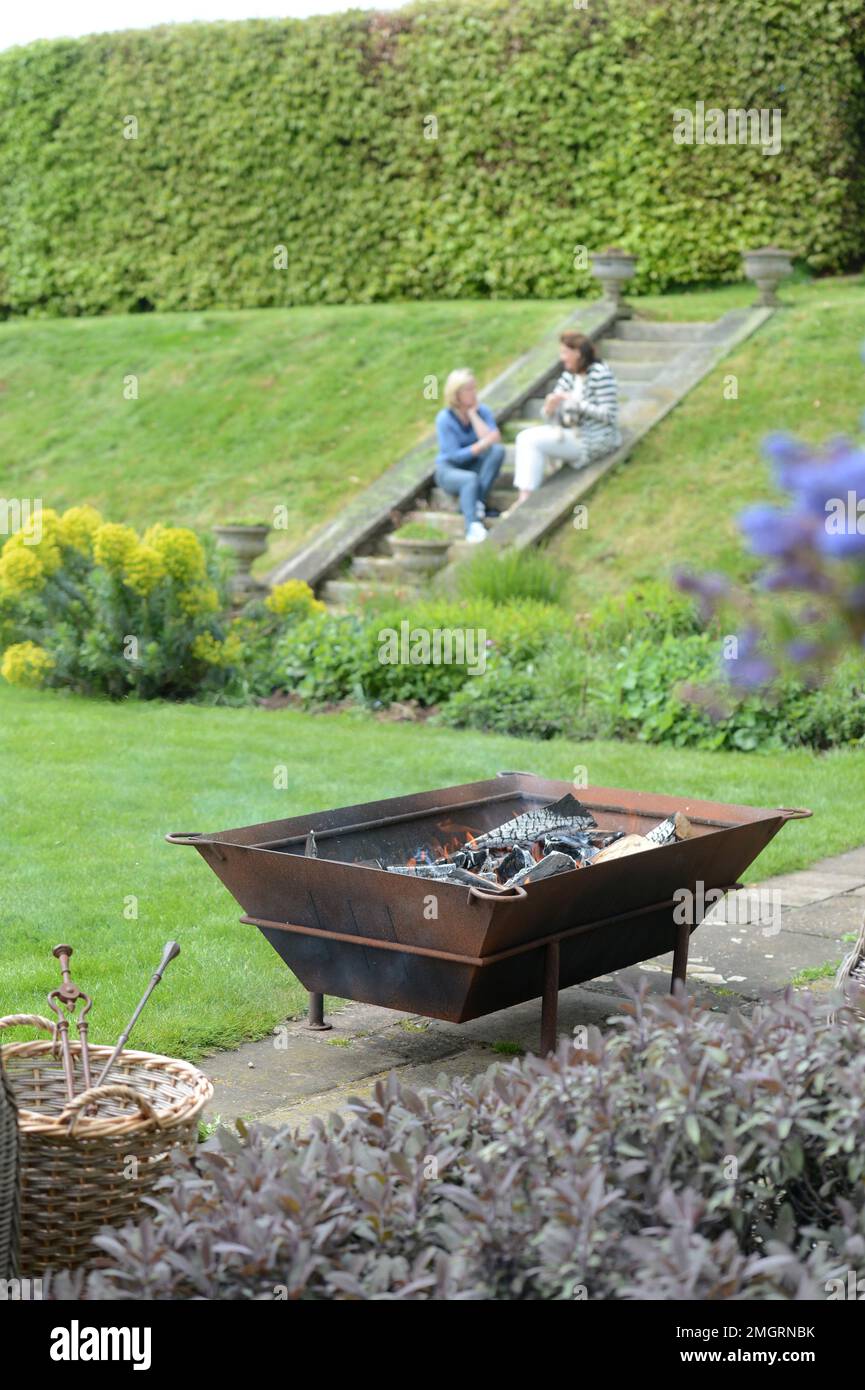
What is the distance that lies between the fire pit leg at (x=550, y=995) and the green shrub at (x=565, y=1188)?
1.41m

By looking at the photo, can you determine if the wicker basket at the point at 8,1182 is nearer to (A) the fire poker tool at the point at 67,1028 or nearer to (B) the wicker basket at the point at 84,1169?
(B) the wicker basket at the point at 84,1169

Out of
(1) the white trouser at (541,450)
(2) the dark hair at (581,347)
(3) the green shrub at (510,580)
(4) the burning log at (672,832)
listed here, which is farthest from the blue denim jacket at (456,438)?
(4) the burning log at (672,832)

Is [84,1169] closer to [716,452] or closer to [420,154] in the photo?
[716,452]

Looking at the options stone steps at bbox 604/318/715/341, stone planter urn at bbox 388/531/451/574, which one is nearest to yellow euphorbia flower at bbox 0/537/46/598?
stone planter urn at bbox 388/531/451/574

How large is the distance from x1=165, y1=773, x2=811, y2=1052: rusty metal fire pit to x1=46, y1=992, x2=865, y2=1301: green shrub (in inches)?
47.8

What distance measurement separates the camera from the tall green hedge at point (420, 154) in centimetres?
1672

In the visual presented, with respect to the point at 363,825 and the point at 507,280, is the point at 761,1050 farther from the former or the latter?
the point at 507,280

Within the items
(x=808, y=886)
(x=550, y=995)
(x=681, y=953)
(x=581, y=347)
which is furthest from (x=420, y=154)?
(x=550, y=995)

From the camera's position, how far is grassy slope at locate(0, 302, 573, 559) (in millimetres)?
15211

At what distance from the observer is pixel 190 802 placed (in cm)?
777

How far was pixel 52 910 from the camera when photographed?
19.3 ft

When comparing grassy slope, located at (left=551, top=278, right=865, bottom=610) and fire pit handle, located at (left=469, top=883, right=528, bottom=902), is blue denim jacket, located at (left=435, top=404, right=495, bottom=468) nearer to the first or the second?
grassy slope, located at (left=551, top=278, right=865, bottom=610)

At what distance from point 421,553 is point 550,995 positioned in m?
8.13
